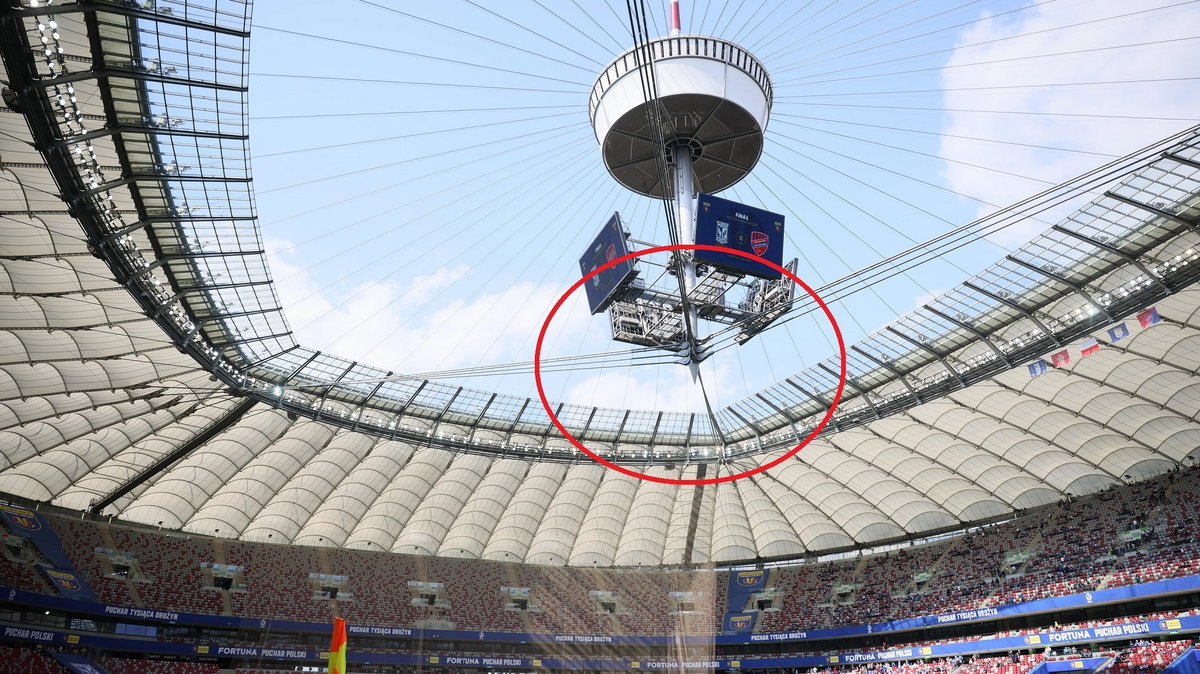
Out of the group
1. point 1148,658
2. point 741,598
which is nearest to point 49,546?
point 741,598

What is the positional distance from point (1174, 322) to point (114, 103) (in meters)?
49.5

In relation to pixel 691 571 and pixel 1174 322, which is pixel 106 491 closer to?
pixel 691 571

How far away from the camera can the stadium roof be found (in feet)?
95.4

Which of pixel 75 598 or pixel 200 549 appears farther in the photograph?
pixel 200 549

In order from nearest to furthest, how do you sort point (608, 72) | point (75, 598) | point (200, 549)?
point (608, 72) → point (75, 598) → point (200, 549)

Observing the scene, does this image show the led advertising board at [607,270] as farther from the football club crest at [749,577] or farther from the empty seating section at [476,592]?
the football club crest at [749,577]

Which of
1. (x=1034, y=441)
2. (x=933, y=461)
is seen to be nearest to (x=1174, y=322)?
(x=1034, y=441)

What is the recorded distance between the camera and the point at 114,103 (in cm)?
2831

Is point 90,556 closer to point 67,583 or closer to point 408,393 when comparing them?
point 67,583

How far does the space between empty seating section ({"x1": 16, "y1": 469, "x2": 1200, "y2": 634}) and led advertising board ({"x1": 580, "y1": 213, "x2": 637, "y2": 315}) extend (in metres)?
37.7

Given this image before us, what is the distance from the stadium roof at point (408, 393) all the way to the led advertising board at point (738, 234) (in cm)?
779

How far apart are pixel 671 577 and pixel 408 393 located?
1216 inches

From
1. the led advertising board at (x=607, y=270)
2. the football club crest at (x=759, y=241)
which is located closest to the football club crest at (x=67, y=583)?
the led advertising board at (x=607, y=270)

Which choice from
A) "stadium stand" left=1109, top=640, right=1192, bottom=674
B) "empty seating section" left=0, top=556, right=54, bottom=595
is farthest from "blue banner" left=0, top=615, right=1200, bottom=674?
"empty seating section" left=0, top=556, right=54, bottom=595
